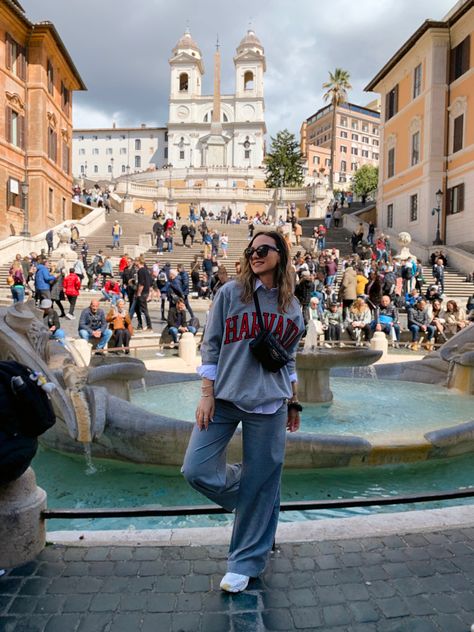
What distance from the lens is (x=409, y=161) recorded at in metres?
33.4

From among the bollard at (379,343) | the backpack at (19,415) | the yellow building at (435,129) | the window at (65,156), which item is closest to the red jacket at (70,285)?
the bollard at (379,343)

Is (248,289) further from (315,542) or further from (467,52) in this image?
(467,52)

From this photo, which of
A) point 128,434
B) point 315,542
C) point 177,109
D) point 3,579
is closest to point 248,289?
point 315,542

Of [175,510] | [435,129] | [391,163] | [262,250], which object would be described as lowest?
[175,510]

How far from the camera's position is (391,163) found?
36.3 metres

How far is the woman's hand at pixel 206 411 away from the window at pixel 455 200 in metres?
28.7

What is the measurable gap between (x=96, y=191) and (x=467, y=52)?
3091cm

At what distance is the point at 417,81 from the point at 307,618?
112 feet

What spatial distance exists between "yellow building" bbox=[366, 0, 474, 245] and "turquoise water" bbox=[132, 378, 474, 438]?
2096 centimetres

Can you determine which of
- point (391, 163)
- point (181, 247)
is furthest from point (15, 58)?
point (391, 163)

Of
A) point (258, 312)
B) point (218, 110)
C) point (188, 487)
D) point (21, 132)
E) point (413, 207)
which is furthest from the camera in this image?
point (218, 110)

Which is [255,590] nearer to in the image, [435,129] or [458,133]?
[458,133]

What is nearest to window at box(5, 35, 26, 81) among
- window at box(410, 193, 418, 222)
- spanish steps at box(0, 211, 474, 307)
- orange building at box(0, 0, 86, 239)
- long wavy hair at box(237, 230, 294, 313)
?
orange building at box(0, 0, 86, 239)

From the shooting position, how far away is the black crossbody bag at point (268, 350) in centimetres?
281
